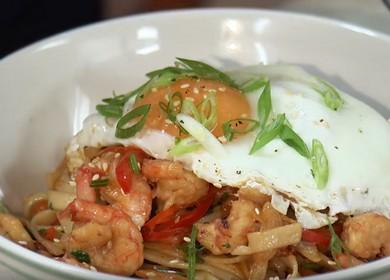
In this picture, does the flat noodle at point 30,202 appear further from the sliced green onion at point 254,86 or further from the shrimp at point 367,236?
the shrimp at point 367,236

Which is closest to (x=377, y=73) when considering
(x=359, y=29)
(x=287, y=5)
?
(x=359, y=29)

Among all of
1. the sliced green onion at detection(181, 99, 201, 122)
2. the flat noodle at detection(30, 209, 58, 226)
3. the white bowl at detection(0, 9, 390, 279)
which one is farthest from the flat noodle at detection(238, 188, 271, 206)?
the white bowl at detection(0, 9, 390, 279)

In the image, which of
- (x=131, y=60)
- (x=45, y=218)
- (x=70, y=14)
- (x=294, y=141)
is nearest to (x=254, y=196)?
(x=294, y=141)

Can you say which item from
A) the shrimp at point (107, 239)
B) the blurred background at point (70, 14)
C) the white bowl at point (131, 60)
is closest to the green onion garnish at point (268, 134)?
the shrimp at point (107, 239)

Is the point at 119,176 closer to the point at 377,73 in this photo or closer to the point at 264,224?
the point at 264,224

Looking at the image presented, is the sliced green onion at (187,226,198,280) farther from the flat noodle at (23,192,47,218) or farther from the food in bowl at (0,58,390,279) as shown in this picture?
the flat noodle at (23,192,47,218)

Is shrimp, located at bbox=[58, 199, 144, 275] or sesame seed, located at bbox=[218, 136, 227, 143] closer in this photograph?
shrimp, located at bbox=[58, 199, 144, 275]

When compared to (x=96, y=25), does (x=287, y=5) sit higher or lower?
Result: lower
